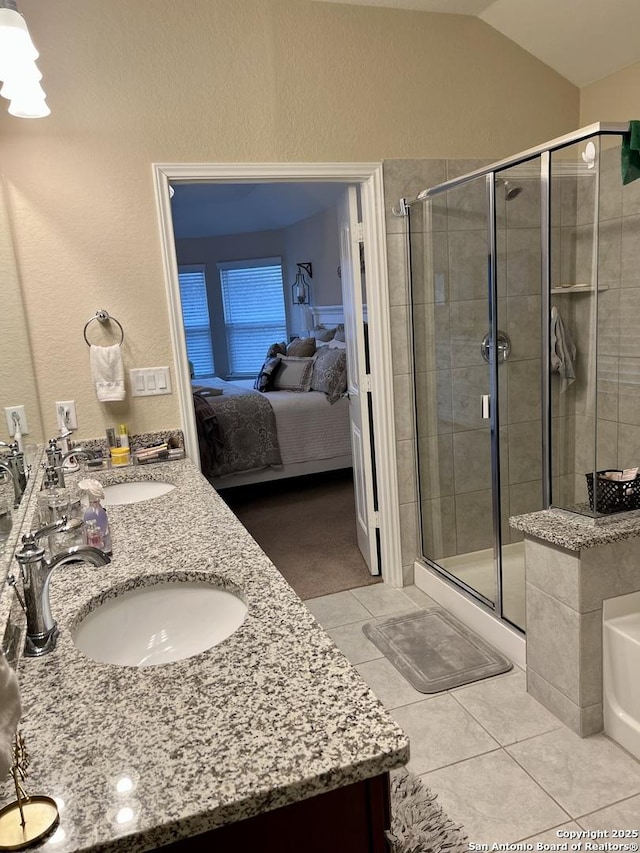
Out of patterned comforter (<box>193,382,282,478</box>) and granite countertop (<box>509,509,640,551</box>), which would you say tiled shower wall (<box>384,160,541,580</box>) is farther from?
patterned comforter (<box>193,382,282,478</box>)

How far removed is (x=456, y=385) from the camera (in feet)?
10.2

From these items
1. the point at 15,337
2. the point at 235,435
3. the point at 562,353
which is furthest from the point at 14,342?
the point at 235,435

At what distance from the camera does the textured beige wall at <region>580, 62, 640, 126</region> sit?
9.75 ft

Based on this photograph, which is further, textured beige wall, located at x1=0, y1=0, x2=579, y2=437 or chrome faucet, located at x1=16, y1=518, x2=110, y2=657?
textured beige wall, located at x1=0, y1=0, x2=579, y2=437

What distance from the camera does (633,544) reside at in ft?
6.77

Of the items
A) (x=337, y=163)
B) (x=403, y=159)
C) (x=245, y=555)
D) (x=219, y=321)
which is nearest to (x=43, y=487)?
(x=245, y=555)

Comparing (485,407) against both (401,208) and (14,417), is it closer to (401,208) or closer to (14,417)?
(401,208)

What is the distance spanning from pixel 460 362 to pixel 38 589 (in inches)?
91.1

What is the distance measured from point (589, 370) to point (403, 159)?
1.37 meters

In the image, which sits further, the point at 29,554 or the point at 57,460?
the point at 57,460

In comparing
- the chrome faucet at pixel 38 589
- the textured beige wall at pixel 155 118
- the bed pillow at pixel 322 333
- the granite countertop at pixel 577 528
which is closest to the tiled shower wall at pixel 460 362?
the textured beige wall at pixel 155 118

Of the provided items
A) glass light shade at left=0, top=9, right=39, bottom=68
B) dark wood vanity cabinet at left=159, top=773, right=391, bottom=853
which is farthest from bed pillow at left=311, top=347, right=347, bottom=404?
dark wood vanity cabinet at left=159, top=773, right=391, bottom=853

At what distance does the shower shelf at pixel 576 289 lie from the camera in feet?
7.43

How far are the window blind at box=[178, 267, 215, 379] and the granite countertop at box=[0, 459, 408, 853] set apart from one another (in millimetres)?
7068
